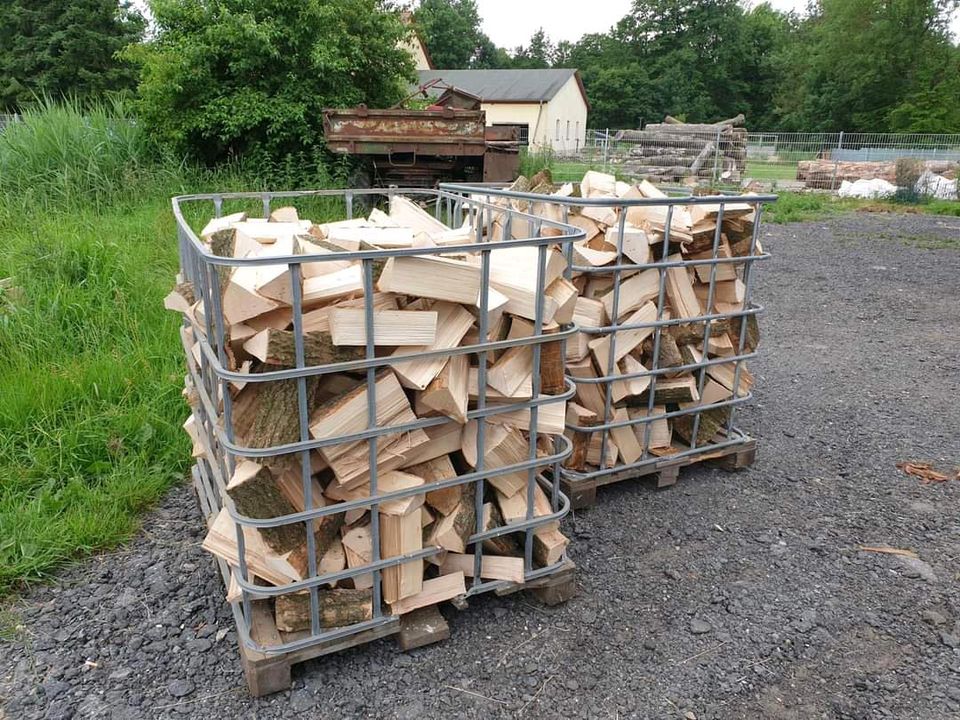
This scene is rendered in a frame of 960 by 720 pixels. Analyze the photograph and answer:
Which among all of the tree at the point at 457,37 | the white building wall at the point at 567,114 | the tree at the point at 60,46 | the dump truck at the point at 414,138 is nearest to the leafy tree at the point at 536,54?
the tree at the point at 457,37

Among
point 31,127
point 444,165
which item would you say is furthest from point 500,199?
point 31,127

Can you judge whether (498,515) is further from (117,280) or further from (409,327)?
(117,280)

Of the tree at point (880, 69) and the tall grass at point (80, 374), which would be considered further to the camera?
the tree at point (880, 69)

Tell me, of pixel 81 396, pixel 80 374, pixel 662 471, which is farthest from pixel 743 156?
pixel 81 396

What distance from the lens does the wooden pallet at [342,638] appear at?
2146 millimetres

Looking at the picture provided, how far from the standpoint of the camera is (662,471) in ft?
11.3

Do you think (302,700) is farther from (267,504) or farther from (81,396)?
(81,396)

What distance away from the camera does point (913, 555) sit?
297cm

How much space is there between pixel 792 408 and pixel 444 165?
258 inches

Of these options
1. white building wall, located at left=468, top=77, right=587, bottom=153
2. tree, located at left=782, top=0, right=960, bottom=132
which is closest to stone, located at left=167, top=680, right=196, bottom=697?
white building wall, located at left=468, top=77, right=587, bottom=153

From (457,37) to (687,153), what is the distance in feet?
176

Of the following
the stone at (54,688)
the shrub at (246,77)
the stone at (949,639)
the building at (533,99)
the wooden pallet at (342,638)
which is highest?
the building at (533,99)

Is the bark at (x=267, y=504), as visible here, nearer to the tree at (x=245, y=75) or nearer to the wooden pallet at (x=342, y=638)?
the wooden pallet at (x=342, y=638)

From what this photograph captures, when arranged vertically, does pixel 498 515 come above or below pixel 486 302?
below
